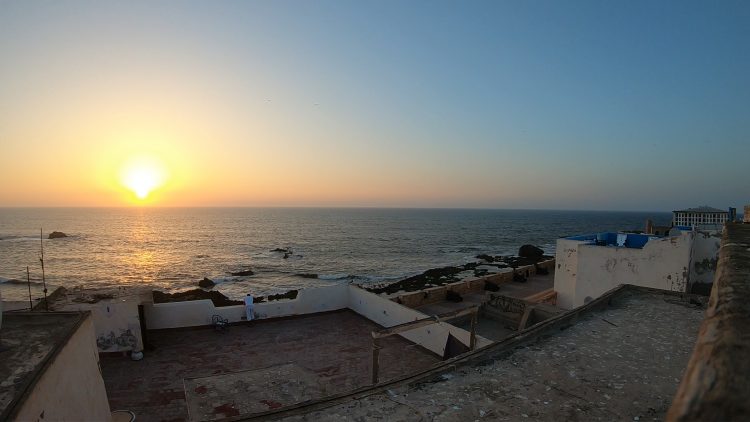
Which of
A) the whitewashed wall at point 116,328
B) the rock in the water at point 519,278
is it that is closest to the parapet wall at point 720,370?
the whitewashed wall at point 116,328

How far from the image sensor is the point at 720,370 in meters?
1.35

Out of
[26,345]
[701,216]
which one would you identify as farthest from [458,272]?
[26,345]

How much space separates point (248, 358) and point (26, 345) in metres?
6.37

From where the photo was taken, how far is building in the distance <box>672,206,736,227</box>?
25194 millimetres

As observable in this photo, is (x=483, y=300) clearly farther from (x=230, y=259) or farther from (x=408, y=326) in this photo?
(x=230, y=259)

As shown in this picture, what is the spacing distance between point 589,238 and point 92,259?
6035 cm

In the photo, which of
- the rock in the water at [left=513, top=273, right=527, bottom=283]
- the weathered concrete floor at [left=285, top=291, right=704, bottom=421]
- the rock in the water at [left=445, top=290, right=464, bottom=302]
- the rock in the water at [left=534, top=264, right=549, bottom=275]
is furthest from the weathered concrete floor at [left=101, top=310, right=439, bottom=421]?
the rock in the water at [left=534, top=264, right=549, bottom=275]

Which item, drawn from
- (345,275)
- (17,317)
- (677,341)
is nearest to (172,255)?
(345,275)

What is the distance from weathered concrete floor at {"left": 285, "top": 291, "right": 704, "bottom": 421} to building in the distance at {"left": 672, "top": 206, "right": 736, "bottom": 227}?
2398 cm

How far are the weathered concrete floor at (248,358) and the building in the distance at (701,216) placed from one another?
22.7 m

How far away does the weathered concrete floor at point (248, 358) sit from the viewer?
9695 mm

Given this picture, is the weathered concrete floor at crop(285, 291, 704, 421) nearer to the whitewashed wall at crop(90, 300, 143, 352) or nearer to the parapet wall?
the parapet wall

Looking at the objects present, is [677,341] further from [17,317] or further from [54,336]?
[17,317]

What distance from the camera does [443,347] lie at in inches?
469
